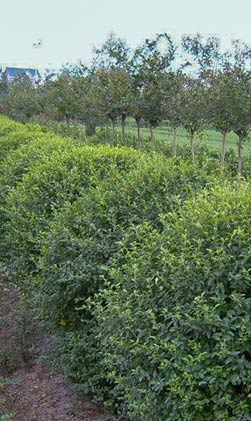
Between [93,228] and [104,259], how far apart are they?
0.26 metres

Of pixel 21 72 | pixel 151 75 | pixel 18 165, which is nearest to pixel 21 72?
pixel 21 72

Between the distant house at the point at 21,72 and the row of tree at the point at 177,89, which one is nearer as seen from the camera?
the row of tree at the point at 177,89

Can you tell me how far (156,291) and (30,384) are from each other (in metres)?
2.19

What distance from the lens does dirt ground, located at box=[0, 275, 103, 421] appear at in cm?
386

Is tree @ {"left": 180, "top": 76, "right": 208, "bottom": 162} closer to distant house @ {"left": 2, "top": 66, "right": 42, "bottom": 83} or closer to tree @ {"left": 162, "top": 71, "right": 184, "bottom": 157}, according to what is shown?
tree @ {"left": 162, "top": 71, "right": 184, "bottom": 157}

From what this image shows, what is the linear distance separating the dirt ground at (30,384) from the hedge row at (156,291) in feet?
0.59

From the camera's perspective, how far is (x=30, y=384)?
173 inches

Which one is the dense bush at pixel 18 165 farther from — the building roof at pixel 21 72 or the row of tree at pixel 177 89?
the building roof at pixel 21 72

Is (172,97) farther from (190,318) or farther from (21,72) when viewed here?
(21,72)

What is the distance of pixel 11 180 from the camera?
22.1 feet

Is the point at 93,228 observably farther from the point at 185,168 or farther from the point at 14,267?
the point at 14,267

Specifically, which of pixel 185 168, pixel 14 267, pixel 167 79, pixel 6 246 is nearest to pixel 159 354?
pixel 185 168

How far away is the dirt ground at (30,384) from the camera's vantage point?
3861 millimetres

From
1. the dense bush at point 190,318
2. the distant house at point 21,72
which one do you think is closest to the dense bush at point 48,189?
the dense bush at point 190,318
